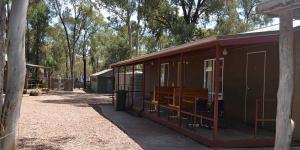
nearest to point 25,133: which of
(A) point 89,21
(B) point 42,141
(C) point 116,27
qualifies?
(B) point 42,141

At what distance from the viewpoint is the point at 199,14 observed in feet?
112

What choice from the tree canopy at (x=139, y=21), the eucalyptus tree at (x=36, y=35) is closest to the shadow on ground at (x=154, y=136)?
the tree canopy at (x=139, y=21)

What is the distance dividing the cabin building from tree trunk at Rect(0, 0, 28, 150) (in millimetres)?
4293

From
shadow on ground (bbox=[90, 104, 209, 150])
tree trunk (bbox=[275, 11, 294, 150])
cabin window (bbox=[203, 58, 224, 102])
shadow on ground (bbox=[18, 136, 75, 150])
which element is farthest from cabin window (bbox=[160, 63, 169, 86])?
tree trunk (bbox=[275, 11, 294, 150])

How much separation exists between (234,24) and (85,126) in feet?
72.8

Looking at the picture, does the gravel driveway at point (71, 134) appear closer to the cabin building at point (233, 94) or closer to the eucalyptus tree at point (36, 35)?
the cabin building at point (233, 94)

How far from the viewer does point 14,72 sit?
274 inches

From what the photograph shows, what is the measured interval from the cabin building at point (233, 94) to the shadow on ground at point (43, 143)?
322 centimetres

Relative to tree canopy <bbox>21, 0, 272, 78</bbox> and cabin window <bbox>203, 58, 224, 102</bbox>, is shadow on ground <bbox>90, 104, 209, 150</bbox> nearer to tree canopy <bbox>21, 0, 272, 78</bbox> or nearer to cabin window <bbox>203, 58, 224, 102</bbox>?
cabin window <bbox>203, 58, 224, 102</bbox>

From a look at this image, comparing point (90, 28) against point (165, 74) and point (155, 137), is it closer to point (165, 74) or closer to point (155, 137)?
point (165, 74)

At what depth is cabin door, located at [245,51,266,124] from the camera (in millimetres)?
12487

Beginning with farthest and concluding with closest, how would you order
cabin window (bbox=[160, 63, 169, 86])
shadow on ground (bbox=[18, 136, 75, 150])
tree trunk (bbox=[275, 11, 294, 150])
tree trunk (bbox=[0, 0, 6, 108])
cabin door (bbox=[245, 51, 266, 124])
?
cabin window (bbox=[160, 63, 169, 86]) → cabin door (bbox=[245, 51, 266, 124]) → shadow on ground (bbox=[18, 136, 75, 150]) → tree trunk (bbox=[0, 0, 6, 108]) → tree trunk (bbox=[275, 11, 294, 150])

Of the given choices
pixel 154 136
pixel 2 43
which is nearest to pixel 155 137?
pixel 154 136

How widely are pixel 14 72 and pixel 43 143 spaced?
3.83 m
